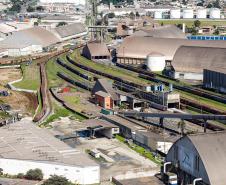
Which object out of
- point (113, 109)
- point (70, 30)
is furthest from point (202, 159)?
point (70, 30)

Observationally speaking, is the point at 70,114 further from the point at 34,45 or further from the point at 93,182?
the point at 34,45

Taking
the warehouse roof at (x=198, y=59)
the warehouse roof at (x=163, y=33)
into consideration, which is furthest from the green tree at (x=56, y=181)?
the warehouse roof at (x=163, y=33)

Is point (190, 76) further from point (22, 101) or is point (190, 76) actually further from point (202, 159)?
point (202, 159)

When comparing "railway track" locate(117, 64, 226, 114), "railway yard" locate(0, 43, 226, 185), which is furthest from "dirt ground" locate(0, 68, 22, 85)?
"railway track" locate(117, 64, 226, 114)

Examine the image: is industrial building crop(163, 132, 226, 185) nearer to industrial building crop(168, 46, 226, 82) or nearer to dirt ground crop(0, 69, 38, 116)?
dirt ground crop(0, 69, 38, 116)

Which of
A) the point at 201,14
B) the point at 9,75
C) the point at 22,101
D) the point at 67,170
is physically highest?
the point at 201,14
